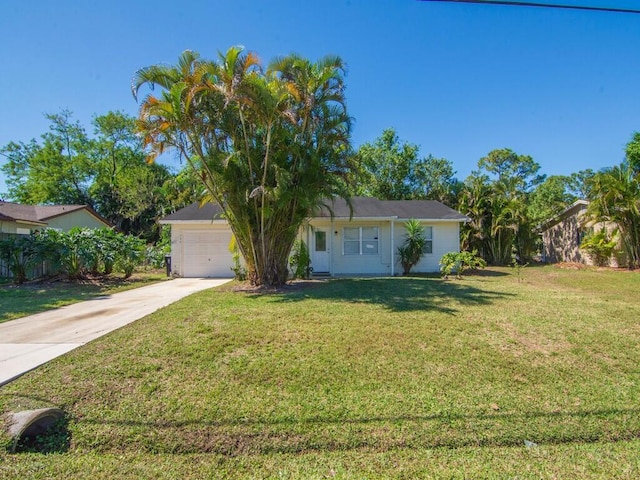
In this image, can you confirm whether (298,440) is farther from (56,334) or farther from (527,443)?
(56,334)

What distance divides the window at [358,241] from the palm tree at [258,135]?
4.86 meters

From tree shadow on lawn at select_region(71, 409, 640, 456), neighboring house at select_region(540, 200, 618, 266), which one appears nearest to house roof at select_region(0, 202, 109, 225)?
tree shadow on lawn at select_region(71, 409, 640, 456)

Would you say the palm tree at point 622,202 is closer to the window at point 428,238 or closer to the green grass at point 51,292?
the window at point 428,238

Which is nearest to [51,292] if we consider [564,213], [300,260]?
[300,260]

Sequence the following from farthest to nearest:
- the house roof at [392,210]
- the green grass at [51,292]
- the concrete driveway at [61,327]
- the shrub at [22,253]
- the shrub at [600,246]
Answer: the shrub at [600,246] → the house roof at [392,210] → the shrub at [22,253] → the green grass at [51,292] → the concrete driveway at [61,327]

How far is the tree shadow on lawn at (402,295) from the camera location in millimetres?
7355

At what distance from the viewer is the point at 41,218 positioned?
1781 centimetres

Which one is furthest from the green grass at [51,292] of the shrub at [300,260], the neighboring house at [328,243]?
the shrub at [300,260]

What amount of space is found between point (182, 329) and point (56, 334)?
2068 millimetres

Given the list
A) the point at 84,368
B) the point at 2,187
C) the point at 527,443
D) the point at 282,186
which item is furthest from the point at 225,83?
the point at 2,187

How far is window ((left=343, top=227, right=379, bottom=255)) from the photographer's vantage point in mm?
15289

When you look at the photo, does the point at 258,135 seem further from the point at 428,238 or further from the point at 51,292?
the point at 428,238

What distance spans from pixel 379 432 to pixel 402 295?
5.69 metres

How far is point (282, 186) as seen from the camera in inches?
350
